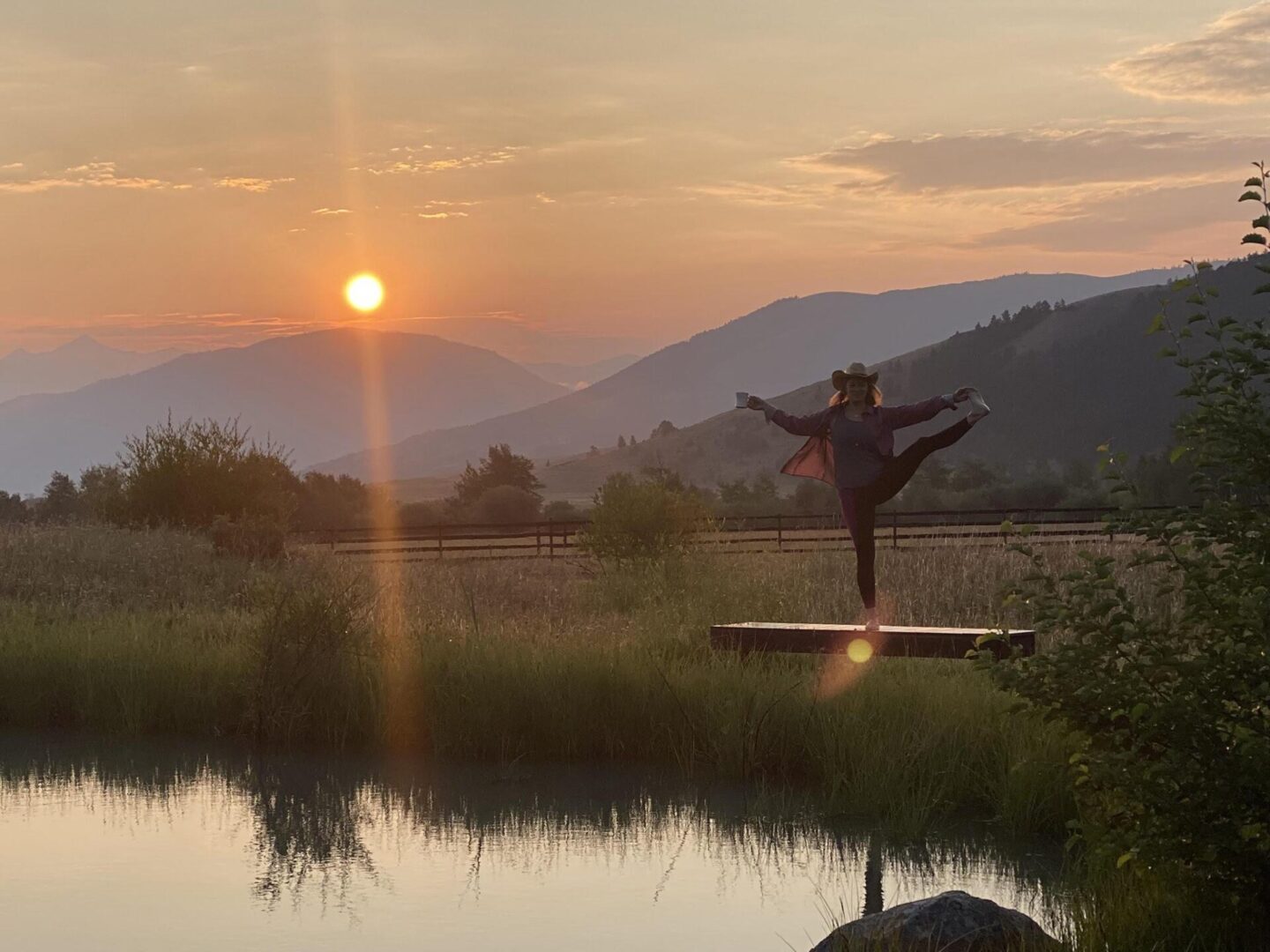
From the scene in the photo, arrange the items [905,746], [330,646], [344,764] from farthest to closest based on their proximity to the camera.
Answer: [330,646] < [344,764] < [905,746]

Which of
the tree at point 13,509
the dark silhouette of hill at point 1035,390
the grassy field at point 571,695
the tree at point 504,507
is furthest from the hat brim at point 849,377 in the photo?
the dark silhouette of hill at point 1035,390

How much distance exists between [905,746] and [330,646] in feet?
18.8

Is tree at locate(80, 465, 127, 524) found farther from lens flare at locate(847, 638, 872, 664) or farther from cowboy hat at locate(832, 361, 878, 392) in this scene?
lens flare at locate(847, 638, 872, 664)

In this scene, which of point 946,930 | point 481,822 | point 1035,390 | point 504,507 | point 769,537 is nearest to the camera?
point 946,930

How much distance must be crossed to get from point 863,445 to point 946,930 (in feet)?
23.5

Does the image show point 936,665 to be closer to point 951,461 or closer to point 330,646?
point 330,646

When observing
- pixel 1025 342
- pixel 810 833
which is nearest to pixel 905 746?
pixel 810 833

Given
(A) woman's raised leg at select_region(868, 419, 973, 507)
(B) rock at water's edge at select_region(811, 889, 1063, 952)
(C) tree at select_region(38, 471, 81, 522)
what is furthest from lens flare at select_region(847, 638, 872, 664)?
(C) tree at select_region(38, 471, 81, 522)

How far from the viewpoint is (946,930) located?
269 inches

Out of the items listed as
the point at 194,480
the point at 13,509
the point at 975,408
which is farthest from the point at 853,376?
the point at 13,509

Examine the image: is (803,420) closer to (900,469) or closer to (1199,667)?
(900,469)

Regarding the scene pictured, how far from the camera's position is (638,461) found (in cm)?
16912

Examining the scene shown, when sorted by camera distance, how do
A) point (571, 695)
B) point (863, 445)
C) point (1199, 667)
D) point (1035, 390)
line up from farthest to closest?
point (1035, 390)
point (863, 445)
point (571, 695)
point (1199, 667)

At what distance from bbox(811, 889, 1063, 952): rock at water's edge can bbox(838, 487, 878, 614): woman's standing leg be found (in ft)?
21.8
